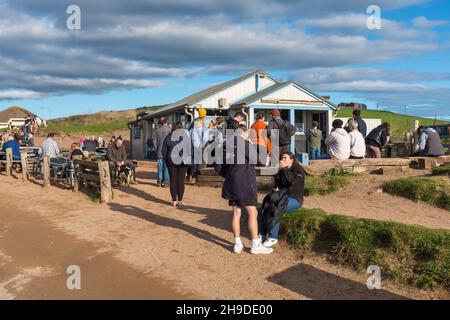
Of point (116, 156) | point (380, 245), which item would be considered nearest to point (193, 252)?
point (380, 245)

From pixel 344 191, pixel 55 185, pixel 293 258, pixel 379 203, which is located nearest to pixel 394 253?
pixel 293 258

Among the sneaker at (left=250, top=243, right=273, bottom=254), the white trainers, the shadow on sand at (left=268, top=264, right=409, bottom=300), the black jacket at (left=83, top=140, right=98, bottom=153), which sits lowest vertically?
the shadow on sand at (left=268, top=264, right=409, bottom=300)

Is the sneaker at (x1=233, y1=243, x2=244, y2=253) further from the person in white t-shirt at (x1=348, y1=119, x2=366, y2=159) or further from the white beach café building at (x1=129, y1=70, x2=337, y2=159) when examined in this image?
the white beach café building at (x1=129, y1=70, x2=337, y2=159)

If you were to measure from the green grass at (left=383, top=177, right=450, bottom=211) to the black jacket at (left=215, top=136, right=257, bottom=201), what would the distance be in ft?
11.7

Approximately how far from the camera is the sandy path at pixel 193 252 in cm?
508

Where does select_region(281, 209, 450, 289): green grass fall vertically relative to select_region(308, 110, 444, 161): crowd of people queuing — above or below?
below

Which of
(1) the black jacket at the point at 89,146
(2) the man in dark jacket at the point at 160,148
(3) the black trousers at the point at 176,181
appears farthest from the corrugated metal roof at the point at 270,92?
(3) the black trousers at the point at 176,181

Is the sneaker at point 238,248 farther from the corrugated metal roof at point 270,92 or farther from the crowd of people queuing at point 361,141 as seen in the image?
the corrugated metal roof at point 270,92

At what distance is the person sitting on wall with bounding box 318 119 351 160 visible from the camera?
1087cm

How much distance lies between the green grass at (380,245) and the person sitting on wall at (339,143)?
175 inches

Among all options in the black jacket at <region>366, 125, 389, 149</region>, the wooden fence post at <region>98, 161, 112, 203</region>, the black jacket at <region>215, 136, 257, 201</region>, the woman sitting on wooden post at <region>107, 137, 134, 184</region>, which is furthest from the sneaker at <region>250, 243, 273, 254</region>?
the black jacket at <region>366, 125, 389, 149</region>

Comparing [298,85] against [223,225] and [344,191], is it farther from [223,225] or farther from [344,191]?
[223,225]
